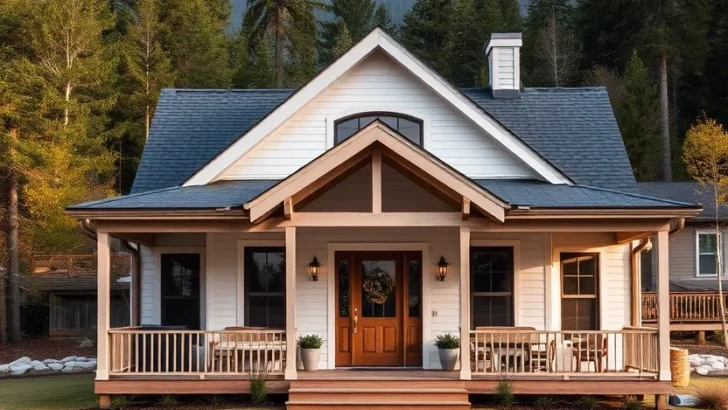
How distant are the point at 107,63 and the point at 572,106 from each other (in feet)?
61.8

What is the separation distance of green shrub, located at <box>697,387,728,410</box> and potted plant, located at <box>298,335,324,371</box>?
5.99 metres

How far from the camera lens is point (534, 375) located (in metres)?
13.5

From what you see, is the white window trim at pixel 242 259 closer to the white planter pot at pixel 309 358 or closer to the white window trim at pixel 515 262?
the white planter pot at pixel 309 358

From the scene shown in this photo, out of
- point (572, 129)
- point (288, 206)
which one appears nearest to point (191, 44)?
point (572, 129)

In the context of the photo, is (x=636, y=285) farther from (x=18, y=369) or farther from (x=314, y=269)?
(x=18, y=369)

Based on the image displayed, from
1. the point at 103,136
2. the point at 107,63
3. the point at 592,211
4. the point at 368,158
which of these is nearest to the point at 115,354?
the point at 368,158

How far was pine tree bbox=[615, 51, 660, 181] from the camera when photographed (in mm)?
39000

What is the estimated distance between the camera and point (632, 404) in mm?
13227

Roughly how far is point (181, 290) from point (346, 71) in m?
4.85

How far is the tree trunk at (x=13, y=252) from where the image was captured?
27047mm

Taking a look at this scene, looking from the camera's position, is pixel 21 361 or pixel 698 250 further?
pixel 698 250

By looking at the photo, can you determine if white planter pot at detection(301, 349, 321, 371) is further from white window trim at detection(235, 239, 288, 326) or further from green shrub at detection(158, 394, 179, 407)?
green shrub at detection(158, 394, 179, 407)

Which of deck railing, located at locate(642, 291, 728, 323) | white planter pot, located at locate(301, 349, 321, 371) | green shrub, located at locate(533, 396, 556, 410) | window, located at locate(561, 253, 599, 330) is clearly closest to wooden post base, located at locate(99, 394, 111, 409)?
white planter pot, located at locate(301, 349, 321, 371)

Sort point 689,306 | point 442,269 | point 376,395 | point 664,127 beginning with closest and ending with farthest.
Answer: point 376,395
point 442,269
point 689,306
point 664,127
